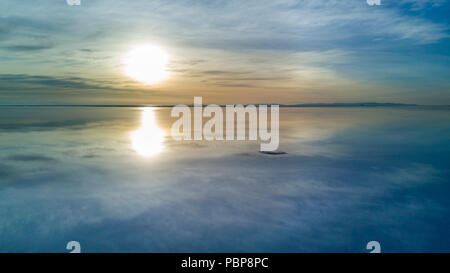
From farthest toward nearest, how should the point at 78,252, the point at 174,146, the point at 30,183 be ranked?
the point at 174,146, the point at 30,183, the point at 78,252

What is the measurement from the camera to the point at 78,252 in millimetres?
4082

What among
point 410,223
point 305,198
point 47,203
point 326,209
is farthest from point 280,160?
point 47,203

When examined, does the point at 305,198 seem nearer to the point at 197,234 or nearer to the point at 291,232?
the point at 291,232

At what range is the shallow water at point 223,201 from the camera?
4508mm

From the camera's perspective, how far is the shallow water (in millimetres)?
4508

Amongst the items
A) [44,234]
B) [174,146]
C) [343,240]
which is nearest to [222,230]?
[343,240]

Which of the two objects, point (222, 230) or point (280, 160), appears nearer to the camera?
point (222, 230)

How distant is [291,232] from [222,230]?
1071 mm

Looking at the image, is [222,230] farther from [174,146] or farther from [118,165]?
[174,146]

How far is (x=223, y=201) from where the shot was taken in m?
5.83

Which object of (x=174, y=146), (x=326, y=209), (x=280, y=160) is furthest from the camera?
(x=174, y=146)

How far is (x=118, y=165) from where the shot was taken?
8.55 metres

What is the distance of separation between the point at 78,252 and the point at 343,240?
12.3ft

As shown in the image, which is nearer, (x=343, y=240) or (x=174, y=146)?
(x=343, y=240)
